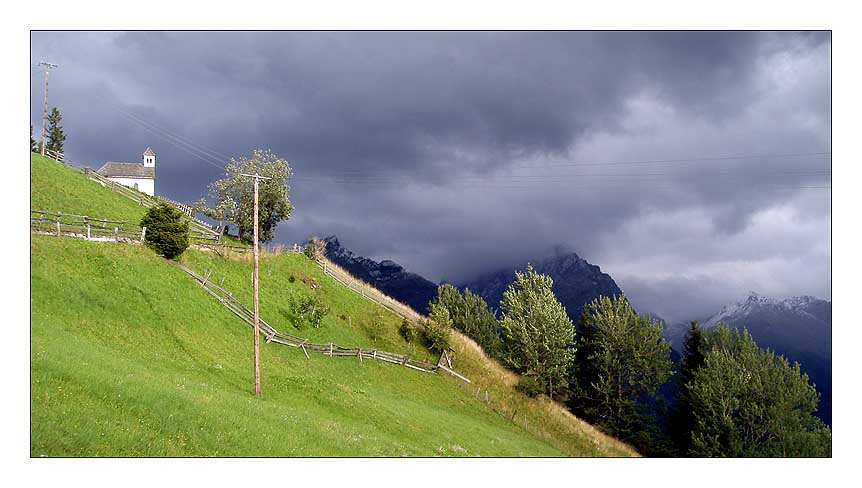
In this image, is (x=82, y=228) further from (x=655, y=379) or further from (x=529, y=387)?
(x=655, y=379)

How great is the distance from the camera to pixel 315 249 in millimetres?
70562

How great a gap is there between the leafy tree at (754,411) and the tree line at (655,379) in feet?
0.33

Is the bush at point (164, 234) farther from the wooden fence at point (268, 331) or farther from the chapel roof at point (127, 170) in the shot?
the chapel roof at point (127, 170)

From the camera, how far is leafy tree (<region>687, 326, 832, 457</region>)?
52.3 m

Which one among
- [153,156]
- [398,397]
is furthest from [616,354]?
[153,156]

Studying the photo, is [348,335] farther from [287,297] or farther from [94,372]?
[94,372]

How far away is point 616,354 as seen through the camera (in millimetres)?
68125

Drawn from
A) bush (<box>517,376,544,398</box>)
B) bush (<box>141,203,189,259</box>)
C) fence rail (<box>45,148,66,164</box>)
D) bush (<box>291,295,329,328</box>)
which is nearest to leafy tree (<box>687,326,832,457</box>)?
bush (<box>517,376,544,398</box>)

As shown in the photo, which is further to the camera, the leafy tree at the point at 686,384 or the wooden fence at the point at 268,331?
the leafy tree at the point at 686,384

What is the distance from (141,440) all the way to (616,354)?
58.8 metres

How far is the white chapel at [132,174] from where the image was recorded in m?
92.2

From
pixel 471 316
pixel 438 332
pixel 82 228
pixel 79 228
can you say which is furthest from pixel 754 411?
pixel 79 228

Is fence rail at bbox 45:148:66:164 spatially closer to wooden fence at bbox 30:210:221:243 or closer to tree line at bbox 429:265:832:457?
wooden fence at bbox 30:210:221:243

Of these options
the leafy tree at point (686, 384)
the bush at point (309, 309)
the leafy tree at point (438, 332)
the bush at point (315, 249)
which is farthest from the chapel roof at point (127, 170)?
the leafy tree at point (686, 384)
